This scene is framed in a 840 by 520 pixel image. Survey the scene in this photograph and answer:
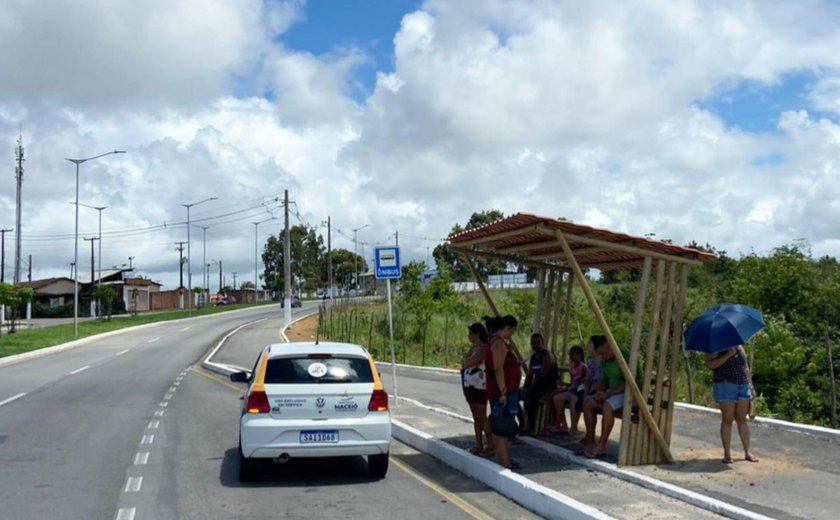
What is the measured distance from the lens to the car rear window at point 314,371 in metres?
9.59

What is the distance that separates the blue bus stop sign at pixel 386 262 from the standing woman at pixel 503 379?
6.61m

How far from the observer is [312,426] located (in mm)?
9352

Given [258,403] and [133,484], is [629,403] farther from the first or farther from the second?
[133,484]

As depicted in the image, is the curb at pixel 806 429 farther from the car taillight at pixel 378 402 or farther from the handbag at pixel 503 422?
the car taillight at pixel 378 402

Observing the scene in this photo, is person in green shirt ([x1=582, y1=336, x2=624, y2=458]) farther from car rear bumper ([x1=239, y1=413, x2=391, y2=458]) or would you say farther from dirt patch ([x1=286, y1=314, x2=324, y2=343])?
dirt patch ([x1=286, y1=314, x2=324, y2=343])

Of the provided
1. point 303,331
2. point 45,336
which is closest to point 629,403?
point 303,331

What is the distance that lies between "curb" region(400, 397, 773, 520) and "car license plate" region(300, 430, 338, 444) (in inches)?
111

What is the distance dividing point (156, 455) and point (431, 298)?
31.5 metres

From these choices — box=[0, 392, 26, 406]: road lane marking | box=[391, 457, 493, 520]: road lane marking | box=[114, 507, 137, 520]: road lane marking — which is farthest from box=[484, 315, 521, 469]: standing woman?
box=[0, 392, 26, 406]: road lane marking

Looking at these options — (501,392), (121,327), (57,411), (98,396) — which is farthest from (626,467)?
(121,327)

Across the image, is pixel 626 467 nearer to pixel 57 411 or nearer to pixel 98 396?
pixel 57 411

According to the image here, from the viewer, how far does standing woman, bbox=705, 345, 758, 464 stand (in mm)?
9320

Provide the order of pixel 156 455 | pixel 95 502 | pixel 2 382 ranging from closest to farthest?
pixel 95 502, pixel 156 455, pixel 2 382

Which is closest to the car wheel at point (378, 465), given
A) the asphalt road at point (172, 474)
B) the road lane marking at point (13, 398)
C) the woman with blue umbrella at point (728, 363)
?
the asphalt road at point (172, 474)
